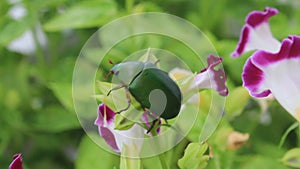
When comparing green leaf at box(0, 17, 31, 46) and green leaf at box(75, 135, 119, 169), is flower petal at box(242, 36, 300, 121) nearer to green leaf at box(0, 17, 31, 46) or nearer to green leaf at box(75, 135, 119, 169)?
green leaf at box(75, 135, 119, 169)

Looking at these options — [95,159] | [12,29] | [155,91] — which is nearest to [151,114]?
[155,91]

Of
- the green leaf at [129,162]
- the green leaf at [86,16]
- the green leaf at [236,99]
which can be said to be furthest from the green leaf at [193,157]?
the green leaf at [86,16]

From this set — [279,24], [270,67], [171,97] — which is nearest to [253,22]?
[270,67]

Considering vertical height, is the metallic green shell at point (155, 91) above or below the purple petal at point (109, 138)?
above

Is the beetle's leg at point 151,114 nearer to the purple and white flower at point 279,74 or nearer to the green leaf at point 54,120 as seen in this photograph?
the purple and white flower at point 279,74

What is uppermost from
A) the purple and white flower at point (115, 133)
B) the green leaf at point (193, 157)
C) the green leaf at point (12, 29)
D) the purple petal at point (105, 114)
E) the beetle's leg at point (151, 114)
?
the beetle's leg at point (151, 114)

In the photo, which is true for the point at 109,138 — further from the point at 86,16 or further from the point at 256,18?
the point at 86,16
